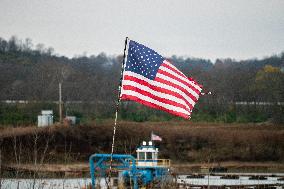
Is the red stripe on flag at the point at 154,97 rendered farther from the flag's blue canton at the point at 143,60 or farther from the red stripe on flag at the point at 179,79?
the red stripe on flag at the point at 179,79

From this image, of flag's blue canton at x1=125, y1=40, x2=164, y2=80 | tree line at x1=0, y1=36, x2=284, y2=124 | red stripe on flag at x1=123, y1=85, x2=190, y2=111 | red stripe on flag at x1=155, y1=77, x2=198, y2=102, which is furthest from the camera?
tree line at x1=0, y1=36, x2=284, y2=124

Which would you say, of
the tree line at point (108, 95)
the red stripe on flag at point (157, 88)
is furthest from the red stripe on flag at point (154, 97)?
the tree line at point (108, 95)

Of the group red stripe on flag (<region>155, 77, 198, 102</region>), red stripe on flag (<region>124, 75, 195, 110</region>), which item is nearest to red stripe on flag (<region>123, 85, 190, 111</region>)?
red stripe on flag (<region>124, 75, 195, 110</region>)

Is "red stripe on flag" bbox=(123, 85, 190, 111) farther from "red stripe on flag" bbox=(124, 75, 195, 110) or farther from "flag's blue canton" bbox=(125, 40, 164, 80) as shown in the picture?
"flag's blue canton" bbox=(125, 40, 164, 80)

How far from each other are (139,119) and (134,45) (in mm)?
49583

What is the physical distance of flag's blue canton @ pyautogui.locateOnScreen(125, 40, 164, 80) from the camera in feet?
49.1

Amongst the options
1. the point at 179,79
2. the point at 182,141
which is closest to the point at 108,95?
the point at 182,141

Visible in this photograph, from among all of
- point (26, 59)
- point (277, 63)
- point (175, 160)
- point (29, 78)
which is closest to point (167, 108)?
point (175, 160)

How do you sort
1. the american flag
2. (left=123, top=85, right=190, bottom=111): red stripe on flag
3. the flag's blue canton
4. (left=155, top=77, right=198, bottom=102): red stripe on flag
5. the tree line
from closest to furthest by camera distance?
1. (left=123, top=85, right=190, bottom=111): red stripe on flag
2. the american flag
3. the flag's blue canton
4. (left=155, top=77, right=198, bottom=102): red stripe on flag
5. the tree line

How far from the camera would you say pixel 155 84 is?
15445mm

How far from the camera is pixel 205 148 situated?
183 feet

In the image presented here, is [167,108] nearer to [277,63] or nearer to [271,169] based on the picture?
[271,169]

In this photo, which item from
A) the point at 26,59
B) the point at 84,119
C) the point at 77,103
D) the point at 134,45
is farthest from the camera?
the point at 26,59

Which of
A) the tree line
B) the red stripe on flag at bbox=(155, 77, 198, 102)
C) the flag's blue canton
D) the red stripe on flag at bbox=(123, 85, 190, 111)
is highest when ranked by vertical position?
the tree line
